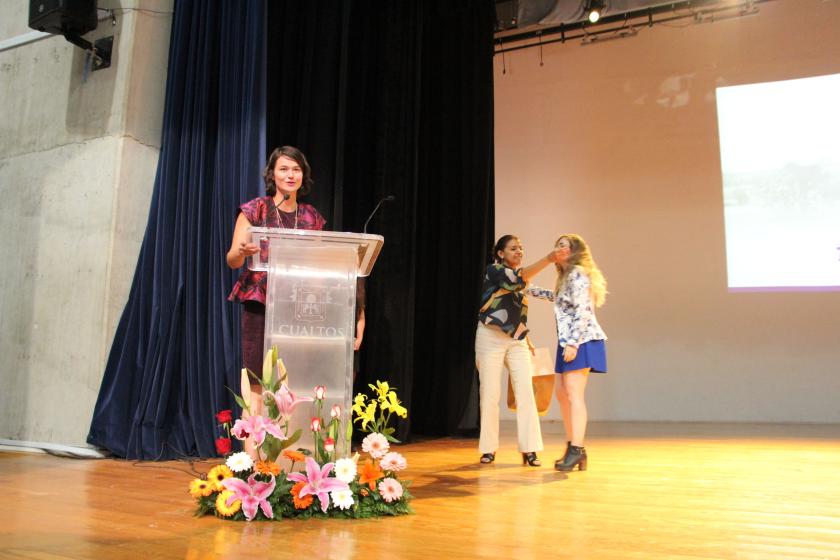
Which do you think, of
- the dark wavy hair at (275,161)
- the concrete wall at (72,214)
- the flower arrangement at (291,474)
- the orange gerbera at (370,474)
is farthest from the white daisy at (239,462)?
the concrete wall at (72,214)

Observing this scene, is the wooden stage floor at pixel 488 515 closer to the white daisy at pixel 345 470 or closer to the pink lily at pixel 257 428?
the white daisy at pixel 345 470

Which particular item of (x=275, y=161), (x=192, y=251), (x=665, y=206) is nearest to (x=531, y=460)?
(x=275, y=161)

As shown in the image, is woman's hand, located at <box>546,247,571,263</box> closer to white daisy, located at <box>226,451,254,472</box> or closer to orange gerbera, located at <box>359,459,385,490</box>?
orange gerbera, located at <box>359,459,385,490</box>

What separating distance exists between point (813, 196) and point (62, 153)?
6.50 m

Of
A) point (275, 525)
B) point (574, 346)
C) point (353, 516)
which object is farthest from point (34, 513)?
point (574, 346)

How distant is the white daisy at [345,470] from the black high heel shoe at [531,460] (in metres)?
1.74

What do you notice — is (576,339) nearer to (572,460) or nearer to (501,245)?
(572,460)

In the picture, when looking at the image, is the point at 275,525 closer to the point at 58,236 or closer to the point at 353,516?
the point at 353,516

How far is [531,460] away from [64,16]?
383cm

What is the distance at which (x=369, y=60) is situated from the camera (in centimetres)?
533

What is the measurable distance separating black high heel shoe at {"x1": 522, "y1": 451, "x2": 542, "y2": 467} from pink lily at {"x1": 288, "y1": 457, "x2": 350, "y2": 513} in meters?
1.76

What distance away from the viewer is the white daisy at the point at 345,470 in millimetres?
2229

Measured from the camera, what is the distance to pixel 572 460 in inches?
137

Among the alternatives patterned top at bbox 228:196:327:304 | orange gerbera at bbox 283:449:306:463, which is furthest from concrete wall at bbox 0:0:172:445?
orange gerbera at bbox 283:449:306:463
